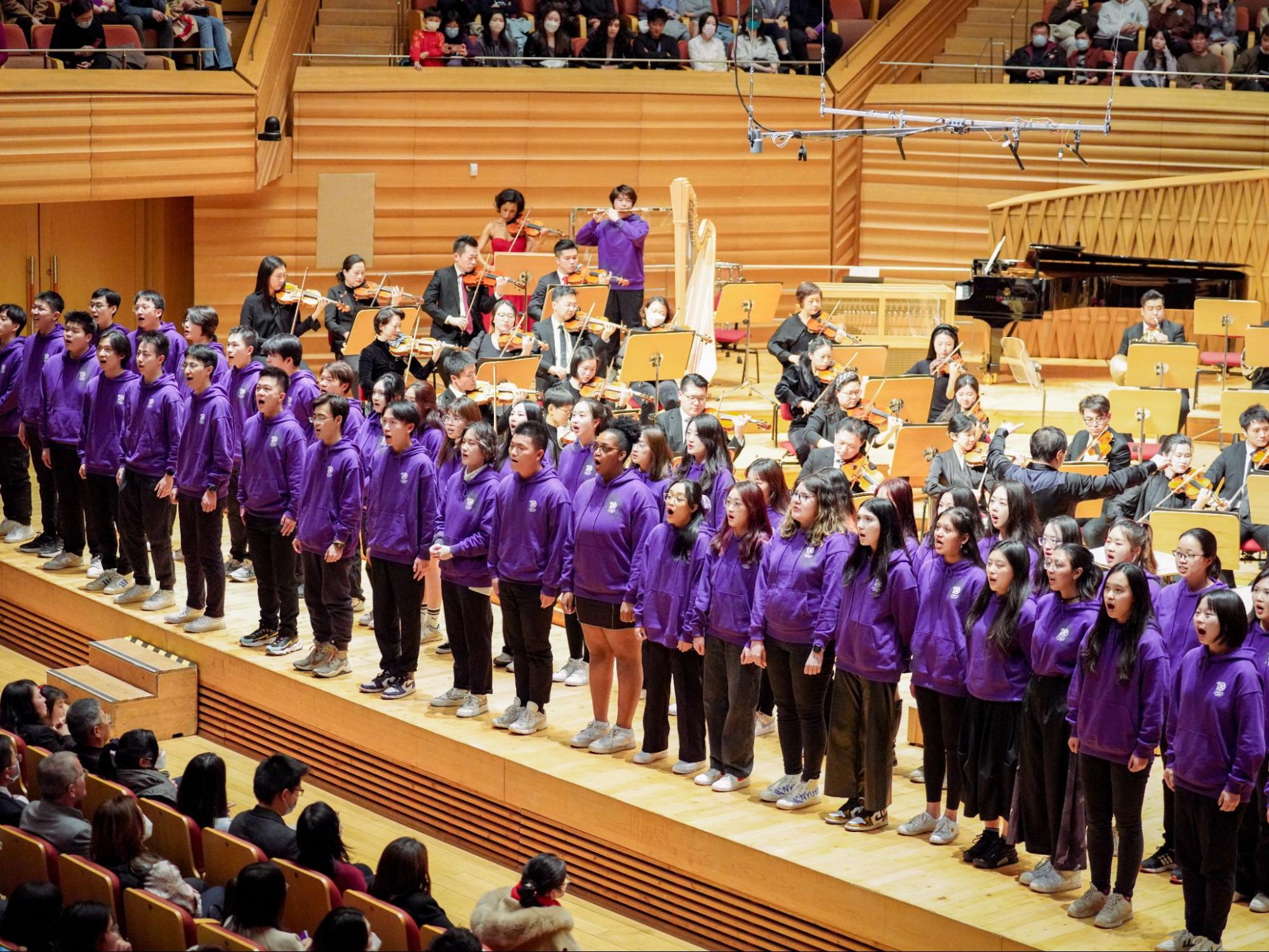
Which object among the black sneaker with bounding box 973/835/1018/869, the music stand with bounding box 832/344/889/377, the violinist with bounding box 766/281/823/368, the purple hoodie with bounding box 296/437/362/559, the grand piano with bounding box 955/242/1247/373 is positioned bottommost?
the black sneaker with bounding box 973/835/1018/869

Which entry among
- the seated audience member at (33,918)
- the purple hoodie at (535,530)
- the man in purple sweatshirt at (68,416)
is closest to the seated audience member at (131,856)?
the seated audience member at (33,918)

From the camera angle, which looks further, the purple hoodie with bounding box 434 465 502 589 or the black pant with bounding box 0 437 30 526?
the black pant with bounding box 0 437 30 526

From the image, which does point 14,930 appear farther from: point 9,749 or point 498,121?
point 498,121

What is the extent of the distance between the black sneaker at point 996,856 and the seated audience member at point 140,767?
8.91 feet

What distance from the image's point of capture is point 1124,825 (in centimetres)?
511

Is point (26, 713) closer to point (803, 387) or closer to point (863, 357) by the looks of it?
point (803, 387)

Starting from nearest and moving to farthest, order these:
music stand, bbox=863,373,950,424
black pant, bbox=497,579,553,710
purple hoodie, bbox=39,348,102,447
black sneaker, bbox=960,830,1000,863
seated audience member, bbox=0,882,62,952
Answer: seated audience member, bbox=0,882,62,952, black sneaker, bbox=960,830,1000,863, black pant, bbox=497,579,553,710, music stand, bbox=863,373,950,424, purple hoodie, bbox=39,348,102,447

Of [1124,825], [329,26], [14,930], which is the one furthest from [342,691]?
[329,26]

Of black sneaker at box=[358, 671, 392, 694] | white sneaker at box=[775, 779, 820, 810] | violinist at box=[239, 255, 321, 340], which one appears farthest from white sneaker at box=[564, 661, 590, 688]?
violinist at box=[239, 255, 321, 340]

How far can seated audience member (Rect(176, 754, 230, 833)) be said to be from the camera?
17.4 feet

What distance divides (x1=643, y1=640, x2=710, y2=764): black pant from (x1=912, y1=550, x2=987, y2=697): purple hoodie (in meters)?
0.99

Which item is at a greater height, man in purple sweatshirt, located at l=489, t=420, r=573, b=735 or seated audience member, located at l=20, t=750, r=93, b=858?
man in purple sweatshirt, located at l=489, t=420, r=573, b=735

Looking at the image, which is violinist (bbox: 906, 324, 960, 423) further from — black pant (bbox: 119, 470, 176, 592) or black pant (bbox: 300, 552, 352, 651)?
black pant (bbox: 119, 470, 176, 592)

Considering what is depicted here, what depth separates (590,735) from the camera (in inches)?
257
